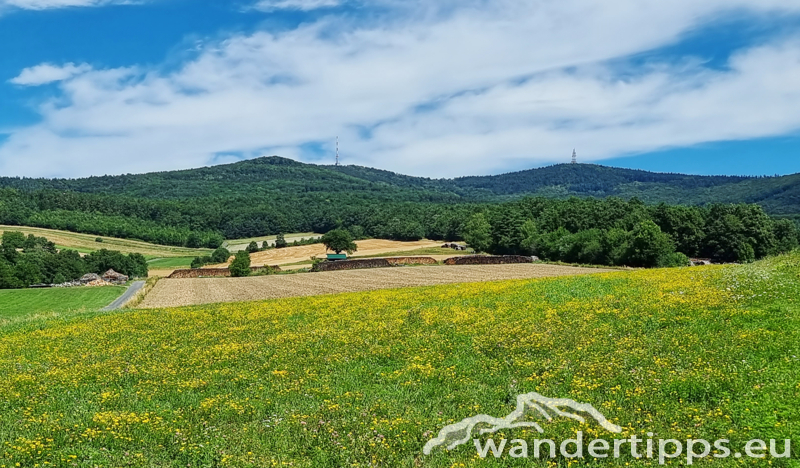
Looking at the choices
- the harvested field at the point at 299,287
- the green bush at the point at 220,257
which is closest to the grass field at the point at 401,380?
the harvested field at the point at 299,287

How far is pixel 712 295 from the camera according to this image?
860 inches

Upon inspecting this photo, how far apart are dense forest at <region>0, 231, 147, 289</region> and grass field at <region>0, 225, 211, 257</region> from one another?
68.6 feet

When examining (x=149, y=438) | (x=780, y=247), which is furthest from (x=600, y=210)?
(x=149, y=438)

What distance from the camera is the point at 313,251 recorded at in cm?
14900

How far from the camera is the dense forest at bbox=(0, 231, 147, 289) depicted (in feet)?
336

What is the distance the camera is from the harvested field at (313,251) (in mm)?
134875

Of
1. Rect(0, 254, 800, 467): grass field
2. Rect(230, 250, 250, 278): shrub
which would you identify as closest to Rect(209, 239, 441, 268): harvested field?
Rect(230, 250, 250, 278): shrub

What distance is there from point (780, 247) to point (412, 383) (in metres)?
120

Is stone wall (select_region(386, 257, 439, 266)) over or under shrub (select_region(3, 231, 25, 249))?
under

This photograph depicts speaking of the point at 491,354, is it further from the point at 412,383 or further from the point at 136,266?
the point at 136,266

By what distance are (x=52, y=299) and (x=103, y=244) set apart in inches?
4630

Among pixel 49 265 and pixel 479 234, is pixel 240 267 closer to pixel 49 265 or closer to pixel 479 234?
pixel 49 265

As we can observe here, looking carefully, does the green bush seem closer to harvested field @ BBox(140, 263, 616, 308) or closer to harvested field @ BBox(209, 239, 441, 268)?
harvested field @ BBox(209, 239, 441, 268)

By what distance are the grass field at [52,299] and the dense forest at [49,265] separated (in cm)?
2894
